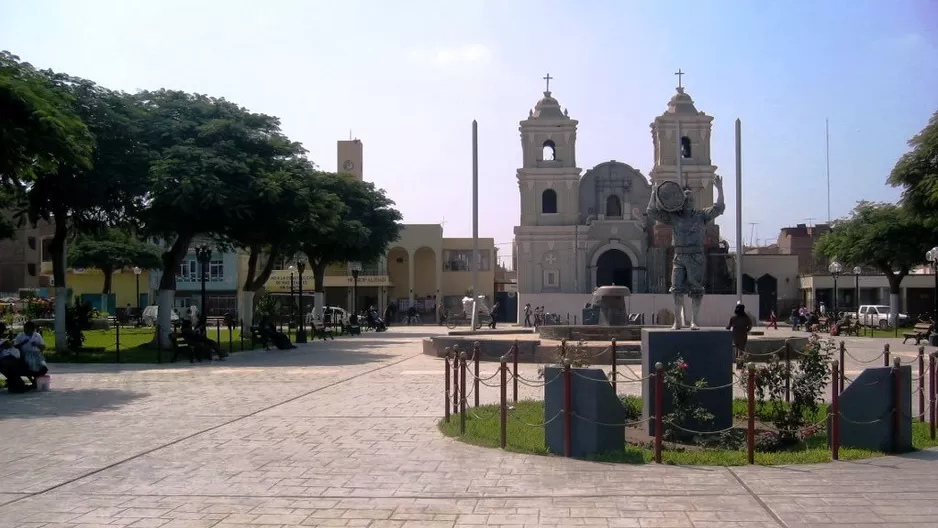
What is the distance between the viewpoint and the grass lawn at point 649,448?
876 cm

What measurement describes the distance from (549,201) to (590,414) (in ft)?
162

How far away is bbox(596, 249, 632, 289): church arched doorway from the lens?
A: 5678cm

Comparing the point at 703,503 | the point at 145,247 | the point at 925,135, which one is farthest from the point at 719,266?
the point at 703,503

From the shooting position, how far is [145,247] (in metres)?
57.8

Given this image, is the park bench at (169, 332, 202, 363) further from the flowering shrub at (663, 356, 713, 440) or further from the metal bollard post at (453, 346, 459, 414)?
the flowering shrub at (663, 356, 713, 440)

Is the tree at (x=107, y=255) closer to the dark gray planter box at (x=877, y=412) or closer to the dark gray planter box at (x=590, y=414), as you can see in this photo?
the dark gray planter box at (x=590, y=414)

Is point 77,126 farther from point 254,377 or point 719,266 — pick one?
point 719,266

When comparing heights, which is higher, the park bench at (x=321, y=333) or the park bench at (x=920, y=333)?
the park bench at (x=920, y=333)

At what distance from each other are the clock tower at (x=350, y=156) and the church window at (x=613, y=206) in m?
20.0

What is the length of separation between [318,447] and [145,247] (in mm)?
52053

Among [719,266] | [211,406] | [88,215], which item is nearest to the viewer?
[211,406]

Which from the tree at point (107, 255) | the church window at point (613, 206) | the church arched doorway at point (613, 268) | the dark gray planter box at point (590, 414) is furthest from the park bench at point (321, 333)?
the dark gray planter box at point (590, 414)

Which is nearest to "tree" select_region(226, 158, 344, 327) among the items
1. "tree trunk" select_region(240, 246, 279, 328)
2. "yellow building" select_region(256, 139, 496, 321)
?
"tree trunk" select_region(240, 246, 279, 328)

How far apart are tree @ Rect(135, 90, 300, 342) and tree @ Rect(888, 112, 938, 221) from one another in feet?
70.8
